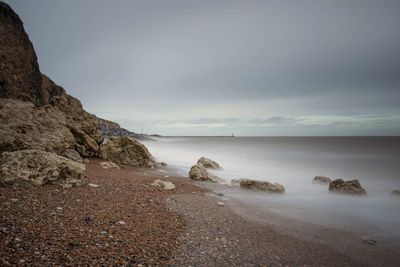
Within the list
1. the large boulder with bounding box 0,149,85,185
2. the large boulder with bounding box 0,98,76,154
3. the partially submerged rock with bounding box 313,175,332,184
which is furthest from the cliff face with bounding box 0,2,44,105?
the partially submerged rock with bounding box 313,175,332,184

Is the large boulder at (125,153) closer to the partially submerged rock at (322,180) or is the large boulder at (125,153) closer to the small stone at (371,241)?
the partially submerged rock at (322,180)

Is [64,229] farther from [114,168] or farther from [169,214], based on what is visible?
[114,168]

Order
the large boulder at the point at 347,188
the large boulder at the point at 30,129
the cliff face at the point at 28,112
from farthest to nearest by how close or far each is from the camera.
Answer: the large boulder at the point at 347,188, the cliff face at the point at 28,112, the large boulder at the point at 30,129

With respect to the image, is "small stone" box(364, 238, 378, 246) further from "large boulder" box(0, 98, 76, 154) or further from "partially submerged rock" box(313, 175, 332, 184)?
"large boulder" box(0, 98, 76, 154)

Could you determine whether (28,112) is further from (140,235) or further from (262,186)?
(262,186)

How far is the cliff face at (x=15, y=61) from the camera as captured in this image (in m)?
14.3

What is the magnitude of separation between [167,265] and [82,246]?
1.36m

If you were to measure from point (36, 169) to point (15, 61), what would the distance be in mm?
12783

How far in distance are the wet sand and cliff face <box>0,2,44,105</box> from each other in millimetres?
11227

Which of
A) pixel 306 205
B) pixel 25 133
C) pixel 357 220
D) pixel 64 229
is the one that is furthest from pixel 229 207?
pixel 25 133

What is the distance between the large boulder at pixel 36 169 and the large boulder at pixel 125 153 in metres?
7.28

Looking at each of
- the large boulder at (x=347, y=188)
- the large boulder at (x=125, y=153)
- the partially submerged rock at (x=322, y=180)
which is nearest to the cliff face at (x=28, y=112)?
the large boulder at (x=125, y=153)

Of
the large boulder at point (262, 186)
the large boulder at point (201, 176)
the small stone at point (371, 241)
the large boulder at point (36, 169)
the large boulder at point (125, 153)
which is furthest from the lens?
the large boulder at point (125, 153)

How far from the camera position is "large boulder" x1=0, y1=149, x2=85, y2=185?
6366 millimetres
